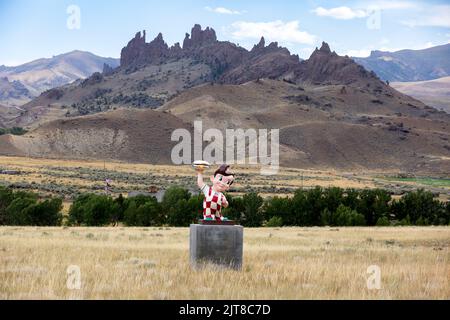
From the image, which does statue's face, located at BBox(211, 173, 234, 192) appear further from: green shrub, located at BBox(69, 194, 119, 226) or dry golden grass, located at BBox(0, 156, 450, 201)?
dry golden grass, located at BBox(0, 156, 450, 201)

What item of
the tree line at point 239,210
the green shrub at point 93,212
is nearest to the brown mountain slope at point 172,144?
the tree line at point 239,210

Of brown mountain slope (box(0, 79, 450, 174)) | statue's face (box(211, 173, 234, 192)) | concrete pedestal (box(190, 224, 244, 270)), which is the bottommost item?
concrete pedestal (box(190, 224, 244, 270))

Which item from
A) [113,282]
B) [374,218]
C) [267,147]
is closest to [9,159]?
[267,147]

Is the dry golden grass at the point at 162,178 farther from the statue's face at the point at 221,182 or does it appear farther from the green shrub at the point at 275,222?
the statue's face at the point at 221,182

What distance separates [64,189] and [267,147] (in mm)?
100224

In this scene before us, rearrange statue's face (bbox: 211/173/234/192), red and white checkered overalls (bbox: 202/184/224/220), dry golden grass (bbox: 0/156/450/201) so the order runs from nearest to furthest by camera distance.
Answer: red and white checkered overalls (bbox: 202/184/224/220)
statue's face (bbox: 211/173/234/192)
dry golden grass (bbox: 0/156/450/201)

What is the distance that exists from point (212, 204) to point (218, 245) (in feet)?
3.82

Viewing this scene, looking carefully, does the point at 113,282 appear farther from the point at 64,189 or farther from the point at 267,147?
the point at 267,147

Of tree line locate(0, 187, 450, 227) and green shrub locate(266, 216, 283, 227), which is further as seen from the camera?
green shrub locate(266, 216, 283, 227)

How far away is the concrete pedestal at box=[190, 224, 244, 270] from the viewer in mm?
15000

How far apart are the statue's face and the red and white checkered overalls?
157 mm

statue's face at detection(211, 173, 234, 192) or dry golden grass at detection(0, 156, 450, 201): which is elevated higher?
statue's face at detection(211, 173, 234, 192)

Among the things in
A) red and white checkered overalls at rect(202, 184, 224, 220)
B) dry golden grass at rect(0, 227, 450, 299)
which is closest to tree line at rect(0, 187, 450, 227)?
dry golden grass at rect(0, 227, 450, 299)

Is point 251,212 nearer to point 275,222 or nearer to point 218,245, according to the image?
point 275,222
